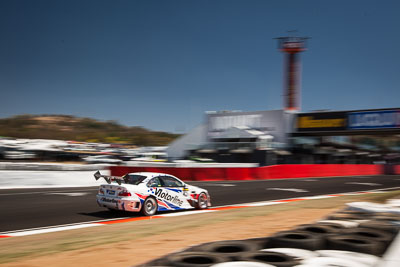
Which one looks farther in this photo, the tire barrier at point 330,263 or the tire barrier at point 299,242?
the tire barrier at point 299,242

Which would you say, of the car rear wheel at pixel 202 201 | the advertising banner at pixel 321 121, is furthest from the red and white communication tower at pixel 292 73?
the car rear wheel at pixel 202 201

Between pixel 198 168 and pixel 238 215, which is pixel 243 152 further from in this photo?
pixel 238 215

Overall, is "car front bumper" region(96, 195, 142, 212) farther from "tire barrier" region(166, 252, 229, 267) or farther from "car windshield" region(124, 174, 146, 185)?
"tire barrier" region(166, 252, 229, 267)

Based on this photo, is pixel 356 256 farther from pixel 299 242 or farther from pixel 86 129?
pixel 86 129

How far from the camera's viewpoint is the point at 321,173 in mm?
34750

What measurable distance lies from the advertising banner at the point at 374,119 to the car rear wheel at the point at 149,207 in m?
33.3

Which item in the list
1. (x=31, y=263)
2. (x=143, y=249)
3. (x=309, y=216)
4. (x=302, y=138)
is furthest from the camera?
(x=302, y=138)

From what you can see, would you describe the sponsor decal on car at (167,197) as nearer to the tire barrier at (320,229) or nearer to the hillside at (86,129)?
the tire barrier at (320,229)

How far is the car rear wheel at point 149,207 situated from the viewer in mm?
11148

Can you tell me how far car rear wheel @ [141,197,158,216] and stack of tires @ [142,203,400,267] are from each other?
5636 millimetres

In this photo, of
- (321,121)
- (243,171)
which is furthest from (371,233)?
(321,121)

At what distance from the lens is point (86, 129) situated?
125 meters

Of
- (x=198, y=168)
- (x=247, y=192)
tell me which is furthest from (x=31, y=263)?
(x=198, y=168)

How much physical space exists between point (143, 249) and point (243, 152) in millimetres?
40718
